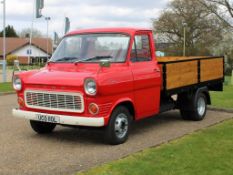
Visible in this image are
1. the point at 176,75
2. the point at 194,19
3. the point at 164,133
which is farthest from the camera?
the point at 194,19

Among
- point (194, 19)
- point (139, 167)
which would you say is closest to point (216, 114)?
point (139, 167)

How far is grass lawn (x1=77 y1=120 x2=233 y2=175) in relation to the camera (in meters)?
6.52

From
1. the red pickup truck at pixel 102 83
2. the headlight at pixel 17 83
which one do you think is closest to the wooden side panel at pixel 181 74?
the red pickup truck at pixel 102 83

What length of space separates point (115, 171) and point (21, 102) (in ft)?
10.3

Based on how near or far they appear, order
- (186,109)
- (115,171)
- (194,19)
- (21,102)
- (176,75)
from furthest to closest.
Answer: (194,19), (186,109), (176,75), (21,102), (115,171)

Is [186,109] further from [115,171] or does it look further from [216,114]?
[115,171]

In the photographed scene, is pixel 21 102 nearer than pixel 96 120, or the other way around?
pixel 96 120

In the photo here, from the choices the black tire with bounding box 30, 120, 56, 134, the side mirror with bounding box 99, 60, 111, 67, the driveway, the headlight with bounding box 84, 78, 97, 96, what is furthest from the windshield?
the driveway

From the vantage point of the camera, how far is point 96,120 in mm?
8031

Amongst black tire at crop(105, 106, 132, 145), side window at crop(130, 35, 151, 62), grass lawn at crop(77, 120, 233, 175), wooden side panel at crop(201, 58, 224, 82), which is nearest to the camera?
grass lawn at crop(77, 120, 233, 175)

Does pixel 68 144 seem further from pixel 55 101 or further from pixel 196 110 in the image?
pixel 196 110

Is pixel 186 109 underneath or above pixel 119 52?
underneath

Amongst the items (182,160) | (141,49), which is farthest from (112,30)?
(182,160)

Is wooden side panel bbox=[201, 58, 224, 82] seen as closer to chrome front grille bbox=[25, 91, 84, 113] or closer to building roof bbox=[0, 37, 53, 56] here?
chrome front grille bbox=[25, 91, 84, 113]
